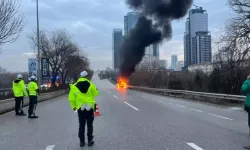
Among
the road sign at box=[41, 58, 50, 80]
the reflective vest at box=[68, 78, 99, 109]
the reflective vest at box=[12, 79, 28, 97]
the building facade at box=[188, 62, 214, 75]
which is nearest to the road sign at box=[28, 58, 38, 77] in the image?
the road sign at box=[41, 58, 50, 80]

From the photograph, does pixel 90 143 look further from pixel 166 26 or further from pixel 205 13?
pixel 205 13

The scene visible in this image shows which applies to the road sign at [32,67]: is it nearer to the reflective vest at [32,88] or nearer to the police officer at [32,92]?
the police officer at [32,92]

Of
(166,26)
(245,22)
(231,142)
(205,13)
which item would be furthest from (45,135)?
(205,13)

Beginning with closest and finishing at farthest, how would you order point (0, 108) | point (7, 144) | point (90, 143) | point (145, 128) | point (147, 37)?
point (90, 143)
point (7, 144)
point (145, 128)
point (0, 108)
point (147, 37)

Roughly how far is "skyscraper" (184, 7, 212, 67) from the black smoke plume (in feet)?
17.3

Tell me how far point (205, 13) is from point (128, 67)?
12727 millimetres

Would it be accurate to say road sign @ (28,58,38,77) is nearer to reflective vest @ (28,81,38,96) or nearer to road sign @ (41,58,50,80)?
road sign @ (41,58,50,80)

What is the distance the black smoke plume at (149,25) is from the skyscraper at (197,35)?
17.3 feet

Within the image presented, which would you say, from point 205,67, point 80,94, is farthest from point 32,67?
point 205,67

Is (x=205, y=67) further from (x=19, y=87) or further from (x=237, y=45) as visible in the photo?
(x=19, y=87)

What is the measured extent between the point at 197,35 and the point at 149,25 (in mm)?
18802

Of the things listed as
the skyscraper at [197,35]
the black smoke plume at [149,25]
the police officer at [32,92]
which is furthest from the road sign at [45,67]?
the police officer at [32,92]

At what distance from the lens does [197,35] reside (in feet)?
176

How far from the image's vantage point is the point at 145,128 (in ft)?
32.3
